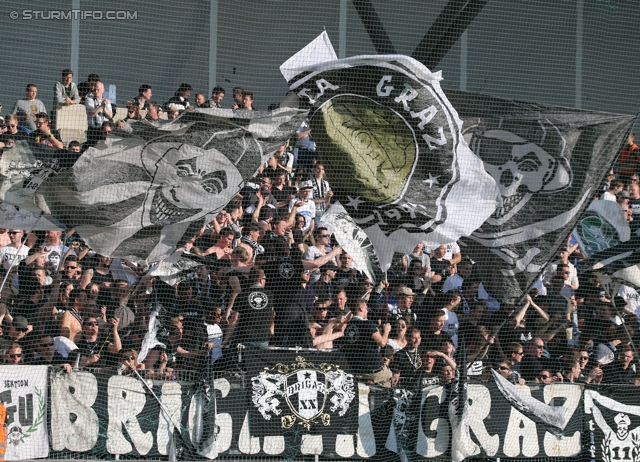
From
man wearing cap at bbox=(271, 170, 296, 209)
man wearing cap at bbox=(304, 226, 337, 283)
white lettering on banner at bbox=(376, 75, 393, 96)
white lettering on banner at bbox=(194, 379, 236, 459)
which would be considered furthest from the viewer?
man wearing cap at bbox=(271, 170, 296, 209)

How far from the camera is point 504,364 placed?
8.90 metres

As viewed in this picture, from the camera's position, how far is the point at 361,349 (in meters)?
8.64

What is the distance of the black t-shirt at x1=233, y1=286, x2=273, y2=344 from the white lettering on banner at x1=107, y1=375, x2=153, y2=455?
956 millimetres

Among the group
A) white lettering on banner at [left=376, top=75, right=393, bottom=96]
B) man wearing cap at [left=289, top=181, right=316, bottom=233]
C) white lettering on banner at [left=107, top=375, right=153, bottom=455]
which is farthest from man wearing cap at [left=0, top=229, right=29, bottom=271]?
white lettering on banner at [left=376, top=75, right=393, bottom=96]

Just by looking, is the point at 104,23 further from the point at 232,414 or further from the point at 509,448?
the point at 509,448

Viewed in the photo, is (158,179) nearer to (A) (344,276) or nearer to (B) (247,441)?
(A) (344,276)

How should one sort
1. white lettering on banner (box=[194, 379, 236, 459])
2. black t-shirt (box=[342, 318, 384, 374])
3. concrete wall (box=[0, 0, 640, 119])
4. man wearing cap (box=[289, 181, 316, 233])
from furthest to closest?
concrete wall (box=[0, 0, 640, 119]) → man wearing cap (box=[289, 181, 316, 233]) → black t-shirt (box=[342, 318, 384, 374]) → white lettering on banner (box=[194, 379, 236, 459])

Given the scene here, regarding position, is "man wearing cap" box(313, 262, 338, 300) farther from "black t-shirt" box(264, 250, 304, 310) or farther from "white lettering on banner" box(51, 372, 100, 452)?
"white lettering on banner" box(51, 372, 100, 452)

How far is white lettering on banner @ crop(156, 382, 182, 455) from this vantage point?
8320 mm

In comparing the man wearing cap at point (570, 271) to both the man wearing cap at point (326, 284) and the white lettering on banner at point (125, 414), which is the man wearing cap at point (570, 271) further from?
the white lettering on banner at point (125, 414)

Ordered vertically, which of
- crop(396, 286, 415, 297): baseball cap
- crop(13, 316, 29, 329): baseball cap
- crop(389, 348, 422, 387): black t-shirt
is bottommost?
crop(389, 348, 422, 387): black t-shirt

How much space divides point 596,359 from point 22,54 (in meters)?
6.37

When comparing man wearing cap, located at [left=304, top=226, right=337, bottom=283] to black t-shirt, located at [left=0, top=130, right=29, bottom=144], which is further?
man wearing cap, located at [left=304, top=226, right=337, bottom=283]

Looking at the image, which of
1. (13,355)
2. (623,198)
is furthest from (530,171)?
(13,355)
